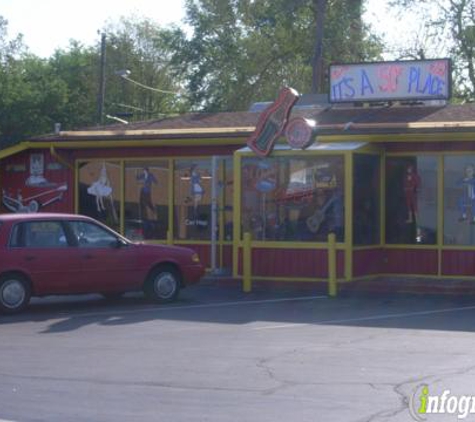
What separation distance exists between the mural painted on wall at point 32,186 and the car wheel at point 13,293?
7.59m

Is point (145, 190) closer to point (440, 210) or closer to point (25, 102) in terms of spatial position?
point (440, 210)

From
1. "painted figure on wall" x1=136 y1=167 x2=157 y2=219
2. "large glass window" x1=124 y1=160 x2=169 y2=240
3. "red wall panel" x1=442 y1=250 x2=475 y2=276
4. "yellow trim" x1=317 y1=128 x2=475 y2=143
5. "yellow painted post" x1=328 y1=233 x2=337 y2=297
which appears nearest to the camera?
"yellow painted post" x1=328 y1=233 x2=337 y2=297

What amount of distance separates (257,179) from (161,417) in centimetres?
1211

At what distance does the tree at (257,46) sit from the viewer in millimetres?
44312

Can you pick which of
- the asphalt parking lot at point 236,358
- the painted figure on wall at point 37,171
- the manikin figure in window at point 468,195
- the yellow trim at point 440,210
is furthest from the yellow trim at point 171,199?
the manikin figure in window at point 468,195

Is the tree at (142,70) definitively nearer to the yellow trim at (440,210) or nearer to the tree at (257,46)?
the tree at (257,46)

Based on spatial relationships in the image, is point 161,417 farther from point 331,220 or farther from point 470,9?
point 470,9

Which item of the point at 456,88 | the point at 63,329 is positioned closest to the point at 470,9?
the point at 456,88

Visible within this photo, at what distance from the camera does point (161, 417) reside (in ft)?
28.9

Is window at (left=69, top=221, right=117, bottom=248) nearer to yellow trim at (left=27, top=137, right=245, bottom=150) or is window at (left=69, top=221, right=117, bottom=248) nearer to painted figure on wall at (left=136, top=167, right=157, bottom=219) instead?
yellow trim at (left=27, top=137, right=245, bottom=150)

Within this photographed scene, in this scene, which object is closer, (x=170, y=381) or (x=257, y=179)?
(x=170, y=381)

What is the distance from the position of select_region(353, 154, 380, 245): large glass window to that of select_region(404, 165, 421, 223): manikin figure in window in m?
0.57

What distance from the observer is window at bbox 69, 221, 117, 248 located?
1697cm

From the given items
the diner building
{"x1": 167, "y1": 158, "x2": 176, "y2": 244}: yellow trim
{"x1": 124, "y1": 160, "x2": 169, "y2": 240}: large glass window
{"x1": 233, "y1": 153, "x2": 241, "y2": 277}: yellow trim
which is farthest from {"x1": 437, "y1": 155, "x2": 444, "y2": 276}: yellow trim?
{"x1": 124, "y1": 160, "x2": 169, "y2": 240}: large glass window
